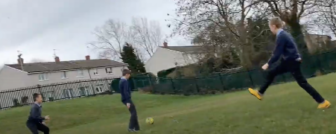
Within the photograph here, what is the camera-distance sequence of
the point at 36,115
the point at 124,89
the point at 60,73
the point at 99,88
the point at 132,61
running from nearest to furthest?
the point at 124,89, the point at 36,115, the point at 99,88, the point at 132,61, the point at 60,73

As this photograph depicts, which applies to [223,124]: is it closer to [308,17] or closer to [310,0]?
[310,0]

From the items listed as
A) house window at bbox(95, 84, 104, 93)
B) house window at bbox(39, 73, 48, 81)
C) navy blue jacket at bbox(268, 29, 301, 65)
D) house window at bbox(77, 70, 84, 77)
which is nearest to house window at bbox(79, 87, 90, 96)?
house window at bbox(95, 84, 104, 93)

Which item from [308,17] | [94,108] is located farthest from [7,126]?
[308,17]

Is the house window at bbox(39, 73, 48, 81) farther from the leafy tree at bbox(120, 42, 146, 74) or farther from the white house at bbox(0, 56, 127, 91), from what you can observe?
the leafy tree at bbox(120, 42, 146, 74)

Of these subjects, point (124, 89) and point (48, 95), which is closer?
point (124, 89)

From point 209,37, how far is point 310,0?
31.4 feet

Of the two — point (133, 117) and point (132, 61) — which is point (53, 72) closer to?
point (132, 61)

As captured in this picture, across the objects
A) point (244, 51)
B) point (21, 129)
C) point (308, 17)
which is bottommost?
point (21, 129)

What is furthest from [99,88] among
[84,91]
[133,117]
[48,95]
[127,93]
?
[127,93]

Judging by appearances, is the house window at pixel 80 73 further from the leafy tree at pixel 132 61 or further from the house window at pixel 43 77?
the leafy tree at pixel 132 61

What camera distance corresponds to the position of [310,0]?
35125mm

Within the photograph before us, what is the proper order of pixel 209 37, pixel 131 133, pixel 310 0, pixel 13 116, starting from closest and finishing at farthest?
pixel 131 133
pixel 13 116
pixel 310 0
pixel 209 37

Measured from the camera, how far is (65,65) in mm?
75438

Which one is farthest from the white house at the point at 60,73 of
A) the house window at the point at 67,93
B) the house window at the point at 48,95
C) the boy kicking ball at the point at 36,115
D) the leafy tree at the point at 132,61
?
the boy kicking ball at the point at 36,115
